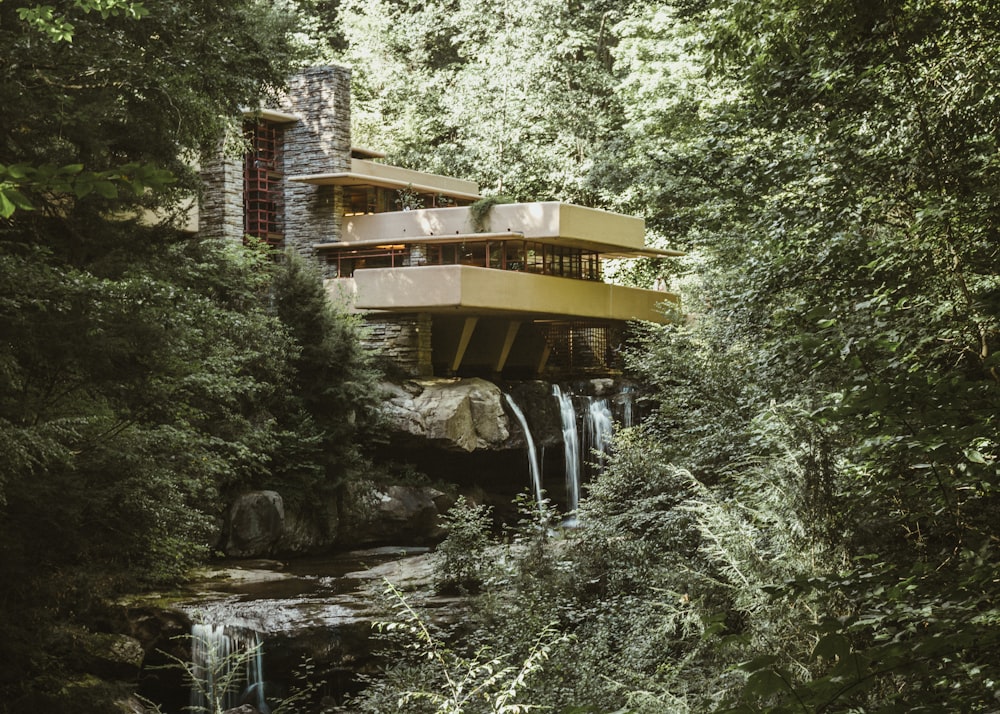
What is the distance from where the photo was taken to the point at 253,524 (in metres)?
15.7

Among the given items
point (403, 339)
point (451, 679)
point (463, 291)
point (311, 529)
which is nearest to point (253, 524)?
point (311, 529)

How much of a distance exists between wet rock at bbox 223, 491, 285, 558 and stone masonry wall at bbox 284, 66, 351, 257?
9.31 m

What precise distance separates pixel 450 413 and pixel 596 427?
4.03m

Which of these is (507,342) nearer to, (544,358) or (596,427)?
(544,358)

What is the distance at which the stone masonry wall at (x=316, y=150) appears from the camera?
930 inches

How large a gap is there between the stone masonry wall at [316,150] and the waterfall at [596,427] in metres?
7.43

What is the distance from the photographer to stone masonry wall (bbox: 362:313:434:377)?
69.3 feet

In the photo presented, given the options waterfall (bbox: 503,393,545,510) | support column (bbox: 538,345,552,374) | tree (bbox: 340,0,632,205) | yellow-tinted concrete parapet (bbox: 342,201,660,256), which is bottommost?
waterfall (bbox: 503,393,545,510)

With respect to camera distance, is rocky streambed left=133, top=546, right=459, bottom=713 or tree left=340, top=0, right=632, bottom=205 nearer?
rocky streambed left=133, top=546, right=459, bottom=713

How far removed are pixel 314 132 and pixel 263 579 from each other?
1324 centimetres

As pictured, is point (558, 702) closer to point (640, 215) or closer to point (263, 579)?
point (263, 579)

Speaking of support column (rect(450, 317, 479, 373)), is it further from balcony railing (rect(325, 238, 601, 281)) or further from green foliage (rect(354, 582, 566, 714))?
green foliage (rect(354, 582, 566, 714))

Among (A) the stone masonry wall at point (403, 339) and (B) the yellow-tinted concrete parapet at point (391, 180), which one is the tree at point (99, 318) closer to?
(A) the stone masonry wall at point (403, 339)

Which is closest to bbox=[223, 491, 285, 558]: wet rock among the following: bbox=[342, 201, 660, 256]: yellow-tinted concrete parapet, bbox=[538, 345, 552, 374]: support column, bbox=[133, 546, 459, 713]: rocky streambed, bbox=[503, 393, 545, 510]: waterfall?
bbox=[133, 546, 459, 713]: rocky streambed
